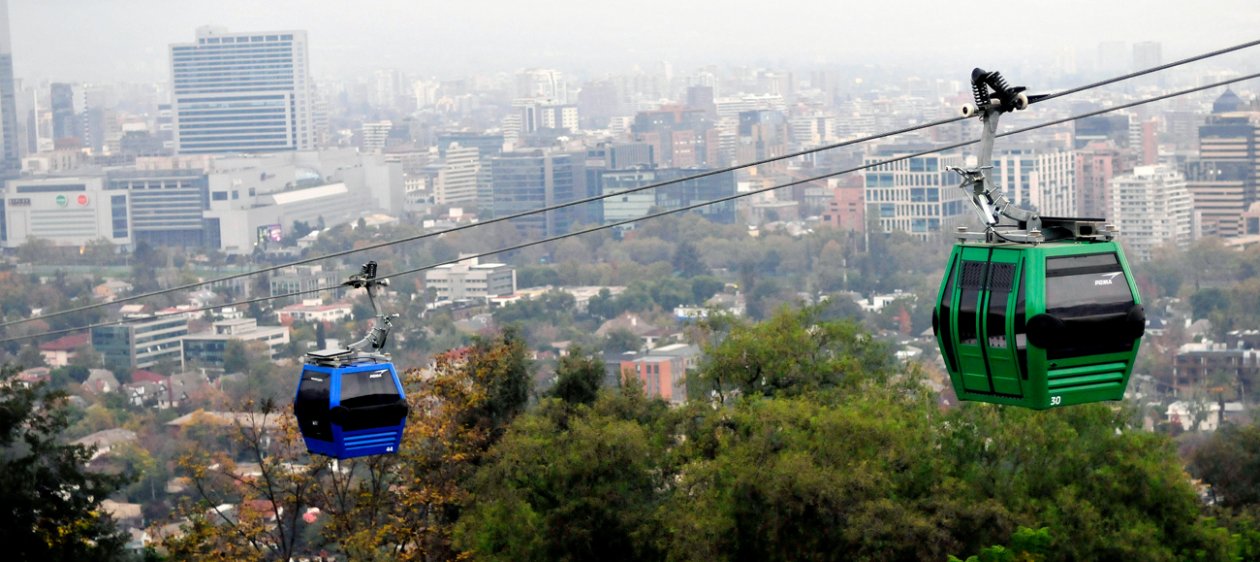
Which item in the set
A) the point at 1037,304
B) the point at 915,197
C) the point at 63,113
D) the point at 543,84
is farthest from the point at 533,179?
the point at 1037,304

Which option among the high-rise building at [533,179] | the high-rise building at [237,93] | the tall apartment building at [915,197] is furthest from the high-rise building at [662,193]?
the high-rise building at [237,93]

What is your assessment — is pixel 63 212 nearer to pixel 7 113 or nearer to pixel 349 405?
pixel 7 113

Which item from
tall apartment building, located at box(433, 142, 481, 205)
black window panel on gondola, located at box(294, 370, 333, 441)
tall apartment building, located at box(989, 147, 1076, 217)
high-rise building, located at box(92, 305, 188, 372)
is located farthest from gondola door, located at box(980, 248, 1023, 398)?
tall apartment building, located at box(433, 142, 481, 205)

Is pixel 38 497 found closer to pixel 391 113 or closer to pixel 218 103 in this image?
pixel 218 103

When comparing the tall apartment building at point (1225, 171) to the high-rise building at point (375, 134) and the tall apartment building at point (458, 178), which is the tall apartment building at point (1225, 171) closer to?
the tall apartment building at point (458, 178)

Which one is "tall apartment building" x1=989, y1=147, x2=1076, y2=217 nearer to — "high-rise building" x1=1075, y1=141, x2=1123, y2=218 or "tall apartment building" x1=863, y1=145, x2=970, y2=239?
"high-rise building" x1=1075, y1=141, x2=1123, y2=218

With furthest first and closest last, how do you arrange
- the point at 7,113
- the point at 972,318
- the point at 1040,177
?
the point at 7,113
the point at 1040,177
the point at 972,318
